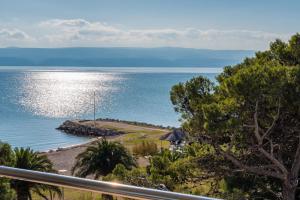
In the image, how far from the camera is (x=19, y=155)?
11.9 m

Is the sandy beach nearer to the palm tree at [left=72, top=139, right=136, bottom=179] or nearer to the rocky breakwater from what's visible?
the rocky breakwater

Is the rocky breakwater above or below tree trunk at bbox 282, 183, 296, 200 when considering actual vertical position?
below

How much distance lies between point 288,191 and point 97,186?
26.8 ft

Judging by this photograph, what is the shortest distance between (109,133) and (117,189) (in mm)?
43120

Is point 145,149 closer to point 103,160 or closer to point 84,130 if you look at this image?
point 103,160

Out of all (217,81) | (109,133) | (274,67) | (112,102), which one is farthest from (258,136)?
(112,102)

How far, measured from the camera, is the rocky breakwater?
4409 cm

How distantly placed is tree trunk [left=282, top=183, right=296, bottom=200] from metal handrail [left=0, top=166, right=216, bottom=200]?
26.1 ft

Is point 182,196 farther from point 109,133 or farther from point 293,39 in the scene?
point 109,133

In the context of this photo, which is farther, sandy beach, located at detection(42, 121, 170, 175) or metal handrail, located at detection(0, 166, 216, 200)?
sandy beach, located at detection(42, 121, 170, 175)

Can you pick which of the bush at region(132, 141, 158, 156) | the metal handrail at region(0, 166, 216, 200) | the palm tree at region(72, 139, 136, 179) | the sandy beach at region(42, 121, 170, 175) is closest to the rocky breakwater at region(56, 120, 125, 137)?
the sandy beach at region(42, 121, 170, 175)

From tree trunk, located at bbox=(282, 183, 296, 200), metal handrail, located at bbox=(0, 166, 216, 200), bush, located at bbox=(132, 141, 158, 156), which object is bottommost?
bush, located at bbox=(132, 141, 158, 156)

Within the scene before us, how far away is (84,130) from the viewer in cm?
4744

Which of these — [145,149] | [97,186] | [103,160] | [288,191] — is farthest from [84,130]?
[97,186]
